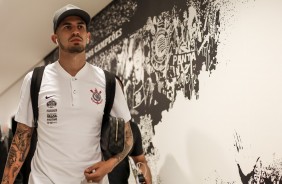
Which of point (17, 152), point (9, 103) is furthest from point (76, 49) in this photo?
point (9, 103)

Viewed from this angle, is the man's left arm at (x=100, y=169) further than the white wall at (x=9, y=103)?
No

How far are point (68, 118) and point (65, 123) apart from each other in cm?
2

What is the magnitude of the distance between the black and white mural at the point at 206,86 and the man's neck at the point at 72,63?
806 mm

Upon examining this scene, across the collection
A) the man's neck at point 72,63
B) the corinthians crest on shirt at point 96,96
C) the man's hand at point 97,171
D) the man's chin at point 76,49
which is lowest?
the man's hand at point 97,171

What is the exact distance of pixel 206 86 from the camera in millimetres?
2307

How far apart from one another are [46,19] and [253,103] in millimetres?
2337

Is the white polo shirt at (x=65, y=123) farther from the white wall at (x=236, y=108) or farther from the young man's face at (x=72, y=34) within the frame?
the white wall at (x=236, y=108)

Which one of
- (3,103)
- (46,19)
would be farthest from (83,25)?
(3,103)

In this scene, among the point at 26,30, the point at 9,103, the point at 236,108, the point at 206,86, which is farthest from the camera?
the point at 9,103

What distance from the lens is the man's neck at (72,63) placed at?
1.72 metres

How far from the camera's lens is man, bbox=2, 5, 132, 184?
1.58 meters

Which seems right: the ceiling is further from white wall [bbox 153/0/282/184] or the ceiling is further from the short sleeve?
the short sleeve

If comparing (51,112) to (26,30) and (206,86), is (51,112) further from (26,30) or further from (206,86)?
(26,30)

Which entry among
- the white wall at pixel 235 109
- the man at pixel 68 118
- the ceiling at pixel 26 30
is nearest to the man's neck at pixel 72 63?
the man at pixel 68 118
